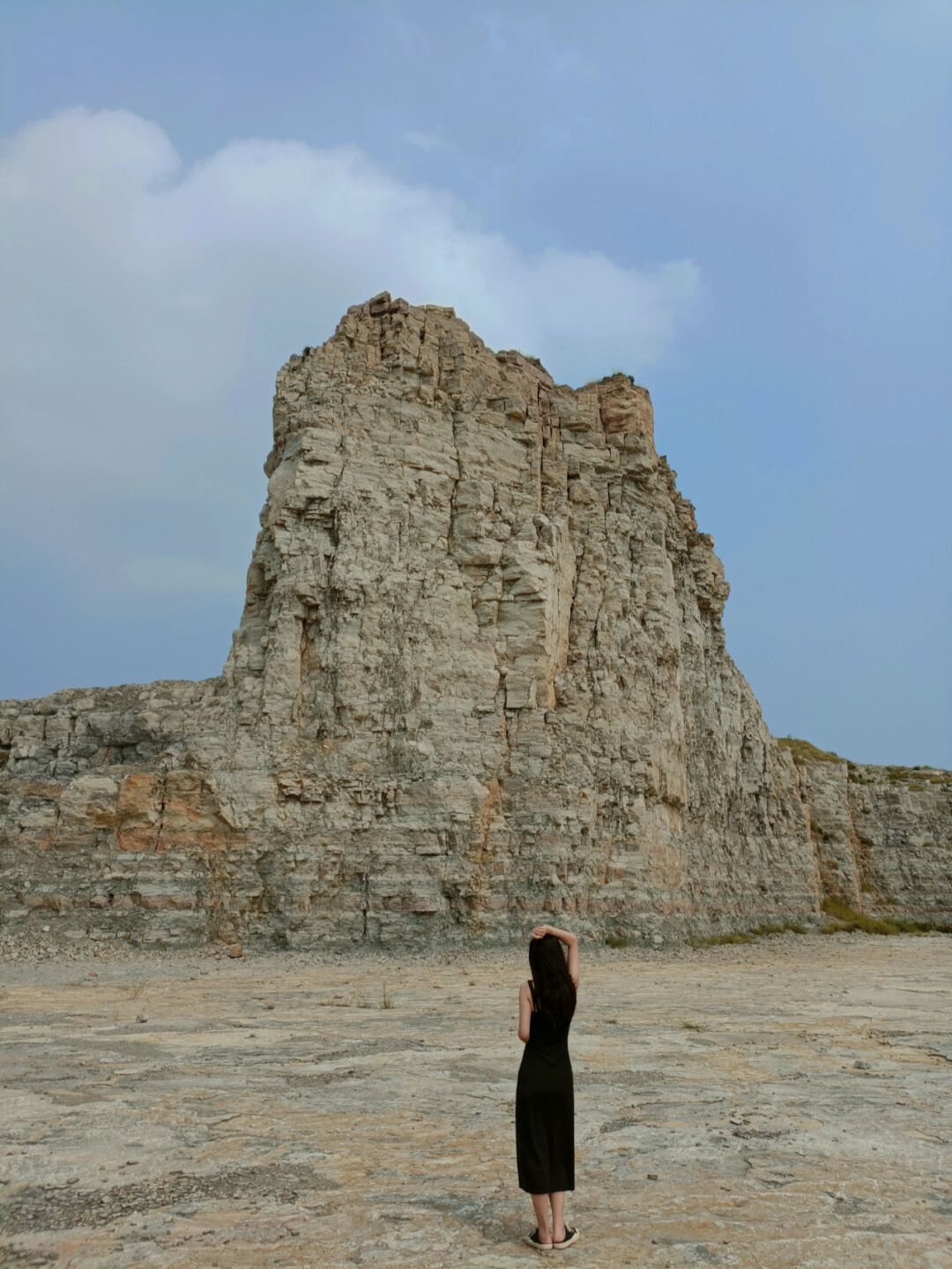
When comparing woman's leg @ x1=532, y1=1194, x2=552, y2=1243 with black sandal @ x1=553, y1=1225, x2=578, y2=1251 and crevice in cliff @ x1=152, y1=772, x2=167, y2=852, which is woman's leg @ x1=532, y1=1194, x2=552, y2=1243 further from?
crevice in cliff @ x1=152, y1=772, x2=167, y2=852

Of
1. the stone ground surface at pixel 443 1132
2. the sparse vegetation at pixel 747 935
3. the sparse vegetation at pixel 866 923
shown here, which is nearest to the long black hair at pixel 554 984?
the stone ground surface at pixel 443 1132

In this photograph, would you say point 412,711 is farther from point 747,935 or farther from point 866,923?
point 866,923

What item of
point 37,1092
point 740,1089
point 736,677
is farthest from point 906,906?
point 37,1092

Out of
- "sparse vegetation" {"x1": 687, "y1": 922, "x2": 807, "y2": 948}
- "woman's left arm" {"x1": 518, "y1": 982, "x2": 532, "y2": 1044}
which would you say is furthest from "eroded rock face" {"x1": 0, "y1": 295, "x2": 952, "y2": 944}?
"woman's left arm" {"x1": 518, "y1": 982, "x2": 532, "y2": 1044}

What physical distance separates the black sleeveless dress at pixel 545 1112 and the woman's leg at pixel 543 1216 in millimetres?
57

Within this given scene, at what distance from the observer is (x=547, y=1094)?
519 cm

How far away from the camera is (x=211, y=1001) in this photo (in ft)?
46.7

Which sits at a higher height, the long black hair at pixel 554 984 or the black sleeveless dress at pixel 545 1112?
the long black hair at pixel 554 984

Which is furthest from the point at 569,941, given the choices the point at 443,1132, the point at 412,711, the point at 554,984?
the point at 412,711

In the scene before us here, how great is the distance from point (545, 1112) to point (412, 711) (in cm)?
1934

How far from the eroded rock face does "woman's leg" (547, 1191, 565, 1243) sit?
688 inches

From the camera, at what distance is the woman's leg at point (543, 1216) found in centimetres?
494

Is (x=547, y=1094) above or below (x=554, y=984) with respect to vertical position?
below

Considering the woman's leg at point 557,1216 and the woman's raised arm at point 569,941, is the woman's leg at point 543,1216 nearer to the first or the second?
the woman's leg at point 557,1216
